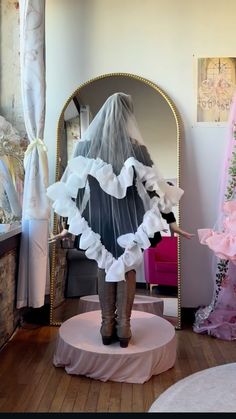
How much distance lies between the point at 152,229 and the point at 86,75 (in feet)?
4.61

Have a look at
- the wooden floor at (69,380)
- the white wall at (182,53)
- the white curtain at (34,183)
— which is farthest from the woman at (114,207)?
the white wall at (182,53)

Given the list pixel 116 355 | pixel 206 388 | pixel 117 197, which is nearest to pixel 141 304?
pixel 116 355

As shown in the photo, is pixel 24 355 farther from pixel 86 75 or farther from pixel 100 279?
pixel 86 75

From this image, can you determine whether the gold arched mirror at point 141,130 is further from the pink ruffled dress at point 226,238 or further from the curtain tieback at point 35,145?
the pink ruffled dress at point 226,238

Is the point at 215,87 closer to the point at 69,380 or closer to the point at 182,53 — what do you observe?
the point at 182,53

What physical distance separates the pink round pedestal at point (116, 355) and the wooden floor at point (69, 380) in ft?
0.11

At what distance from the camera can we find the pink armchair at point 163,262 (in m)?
2.42

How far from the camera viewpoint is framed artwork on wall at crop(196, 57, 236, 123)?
2518 mm

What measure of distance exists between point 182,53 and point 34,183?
1355 mm

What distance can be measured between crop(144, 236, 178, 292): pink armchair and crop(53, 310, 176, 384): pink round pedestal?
503 millimetres

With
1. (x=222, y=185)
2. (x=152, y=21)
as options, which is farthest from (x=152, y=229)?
(x=152, y=21)

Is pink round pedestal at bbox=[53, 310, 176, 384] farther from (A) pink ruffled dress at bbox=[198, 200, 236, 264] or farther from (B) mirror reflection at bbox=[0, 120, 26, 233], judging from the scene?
(B) mirror reflection at bbox=[0, 120, 26, 233]

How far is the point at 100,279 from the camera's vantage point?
1.86 metres

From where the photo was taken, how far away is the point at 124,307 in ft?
5.96
